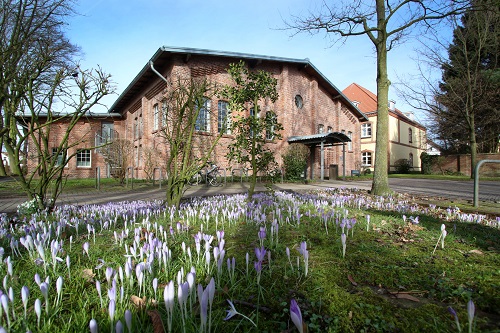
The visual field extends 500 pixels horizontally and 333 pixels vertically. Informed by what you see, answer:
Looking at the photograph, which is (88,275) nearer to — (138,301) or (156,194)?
(138,301)

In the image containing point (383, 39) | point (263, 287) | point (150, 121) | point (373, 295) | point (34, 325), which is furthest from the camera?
point (150, 121)

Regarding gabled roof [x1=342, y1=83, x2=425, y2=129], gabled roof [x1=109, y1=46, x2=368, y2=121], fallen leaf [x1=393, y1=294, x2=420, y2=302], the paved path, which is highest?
gabled roof [x1=342, y1=83, x2=425, y2=129]

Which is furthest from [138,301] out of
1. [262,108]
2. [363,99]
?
[363,99]

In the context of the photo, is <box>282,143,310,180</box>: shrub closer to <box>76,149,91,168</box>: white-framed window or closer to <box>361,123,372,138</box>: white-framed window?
<box>76,149,91,168</box>: white-framed window

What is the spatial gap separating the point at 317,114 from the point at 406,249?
2247 cm

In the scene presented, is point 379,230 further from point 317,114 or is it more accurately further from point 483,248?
point 317,114

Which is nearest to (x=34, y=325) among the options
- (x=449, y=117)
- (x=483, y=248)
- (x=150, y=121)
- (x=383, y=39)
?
(x=483, y=248)

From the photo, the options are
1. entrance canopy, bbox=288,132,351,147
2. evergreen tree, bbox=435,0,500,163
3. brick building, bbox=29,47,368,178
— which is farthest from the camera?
evergreen tree, bbox=435,0,500,163

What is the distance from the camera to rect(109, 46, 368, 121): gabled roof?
615 inches

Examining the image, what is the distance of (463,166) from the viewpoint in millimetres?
29938

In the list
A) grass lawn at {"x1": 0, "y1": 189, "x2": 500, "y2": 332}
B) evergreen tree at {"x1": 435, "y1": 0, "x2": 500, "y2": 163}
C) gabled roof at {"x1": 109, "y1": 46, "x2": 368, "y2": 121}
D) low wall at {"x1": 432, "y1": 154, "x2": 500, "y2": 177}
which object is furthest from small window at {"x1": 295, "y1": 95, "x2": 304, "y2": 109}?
grass lawn at {"x1": 0, "y1": 189, "x2": 500, "y2": 332}

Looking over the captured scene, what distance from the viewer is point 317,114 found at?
2386 cm

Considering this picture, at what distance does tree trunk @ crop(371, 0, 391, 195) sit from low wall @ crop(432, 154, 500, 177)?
2374 cm

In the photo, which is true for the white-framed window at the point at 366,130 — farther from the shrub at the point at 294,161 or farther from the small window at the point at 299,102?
the shrub at the point at 294,161
